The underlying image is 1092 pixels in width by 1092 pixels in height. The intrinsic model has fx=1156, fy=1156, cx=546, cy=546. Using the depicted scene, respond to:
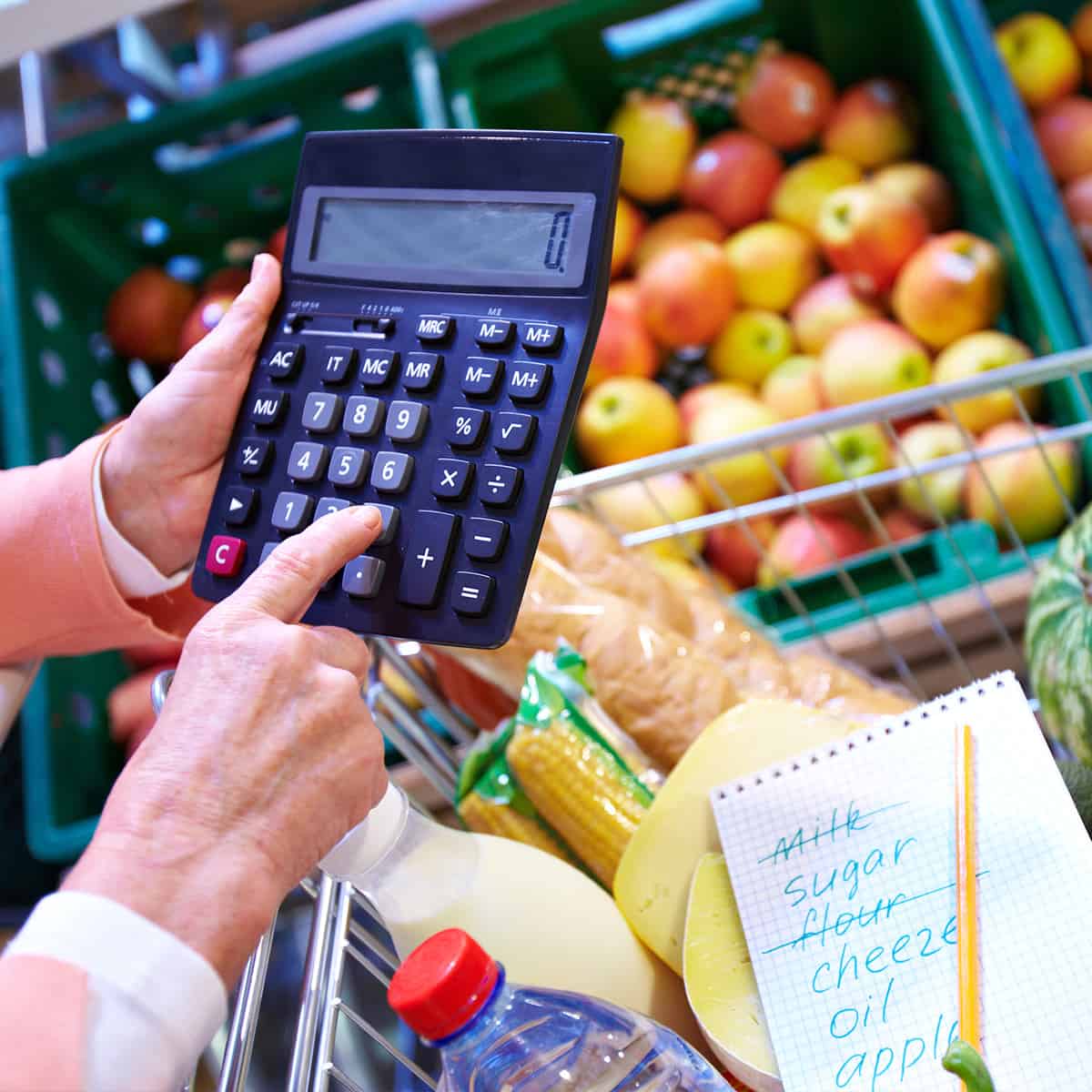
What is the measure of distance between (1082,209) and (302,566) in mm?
1088

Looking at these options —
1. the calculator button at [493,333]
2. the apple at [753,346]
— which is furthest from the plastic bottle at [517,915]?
the apple at [753,346]

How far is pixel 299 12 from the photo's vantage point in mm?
1571

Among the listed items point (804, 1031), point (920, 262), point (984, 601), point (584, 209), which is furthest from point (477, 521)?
point (920, 262)

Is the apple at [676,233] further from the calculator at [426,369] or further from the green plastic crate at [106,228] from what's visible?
the calculator at [426,369]

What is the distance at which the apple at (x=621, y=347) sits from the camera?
138 centimetres

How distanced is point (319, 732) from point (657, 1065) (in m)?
0.22

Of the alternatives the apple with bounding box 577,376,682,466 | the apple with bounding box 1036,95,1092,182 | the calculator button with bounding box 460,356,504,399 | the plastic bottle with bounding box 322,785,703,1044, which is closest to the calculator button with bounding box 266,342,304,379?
the calculator button with bounding box 460,356,504,399

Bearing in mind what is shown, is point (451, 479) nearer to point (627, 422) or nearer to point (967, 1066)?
point (967, 1066)

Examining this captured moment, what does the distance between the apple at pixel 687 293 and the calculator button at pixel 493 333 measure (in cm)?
83

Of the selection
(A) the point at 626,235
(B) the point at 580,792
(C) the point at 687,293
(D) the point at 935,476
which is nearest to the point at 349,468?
(B) the point at 580,792

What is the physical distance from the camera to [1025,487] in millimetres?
1091

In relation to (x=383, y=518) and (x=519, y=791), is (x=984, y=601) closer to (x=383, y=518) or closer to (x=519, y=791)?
(x=519, y=791)

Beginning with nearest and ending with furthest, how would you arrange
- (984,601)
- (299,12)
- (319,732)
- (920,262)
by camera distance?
1. (319,732)
2. (984,601)
3. (920,262)
4. (299,12)

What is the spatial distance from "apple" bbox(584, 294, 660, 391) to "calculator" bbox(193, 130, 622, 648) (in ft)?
2.44
